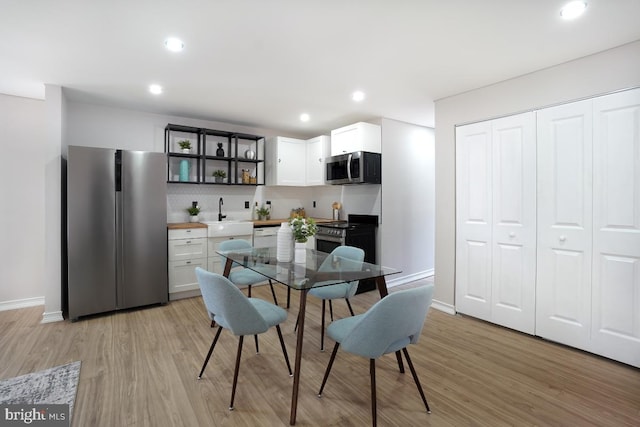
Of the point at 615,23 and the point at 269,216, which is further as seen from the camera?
the point at 269,216

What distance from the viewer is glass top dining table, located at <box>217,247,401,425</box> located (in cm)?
186

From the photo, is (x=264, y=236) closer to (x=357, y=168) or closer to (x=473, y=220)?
(x=357, y=168)

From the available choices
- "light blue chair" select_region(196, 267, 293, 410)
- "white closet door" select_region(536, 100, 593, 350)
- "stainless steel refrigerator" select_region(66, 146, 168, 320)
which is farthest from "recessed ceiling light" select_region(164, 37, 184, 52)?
"white closet door" select_region(536, 100, 593, 350)

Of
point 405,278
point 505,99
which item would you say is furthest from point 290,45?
point 405,278

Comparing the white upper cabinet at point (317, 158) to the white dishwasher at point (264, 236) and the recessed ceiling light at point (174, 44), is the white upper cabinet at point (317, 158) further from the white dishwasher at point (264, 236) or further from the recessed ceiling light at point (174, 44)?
the recessed ceiling light at point (174, 44)

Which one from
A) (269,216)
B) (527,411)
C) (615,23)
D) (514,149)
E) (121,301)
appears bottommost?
(527,411)

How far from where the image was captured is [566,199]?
107 inches

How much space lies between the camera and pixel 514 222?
3.07 meters

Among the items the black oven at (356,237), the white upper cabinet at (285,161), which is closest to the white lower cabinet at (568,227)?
the black oven at (356,237)

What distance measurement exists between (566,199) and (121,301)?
15.3 ft

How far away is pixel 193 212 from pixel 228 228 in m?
0.66

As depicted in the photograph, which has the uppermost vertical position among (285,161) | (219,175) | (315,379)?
(285,161)

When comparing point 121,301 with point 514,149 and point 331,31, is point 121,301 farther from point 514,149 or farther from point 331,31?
point 514,149

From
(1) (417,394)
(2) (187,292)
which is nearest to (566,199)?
(1) (417,394)
